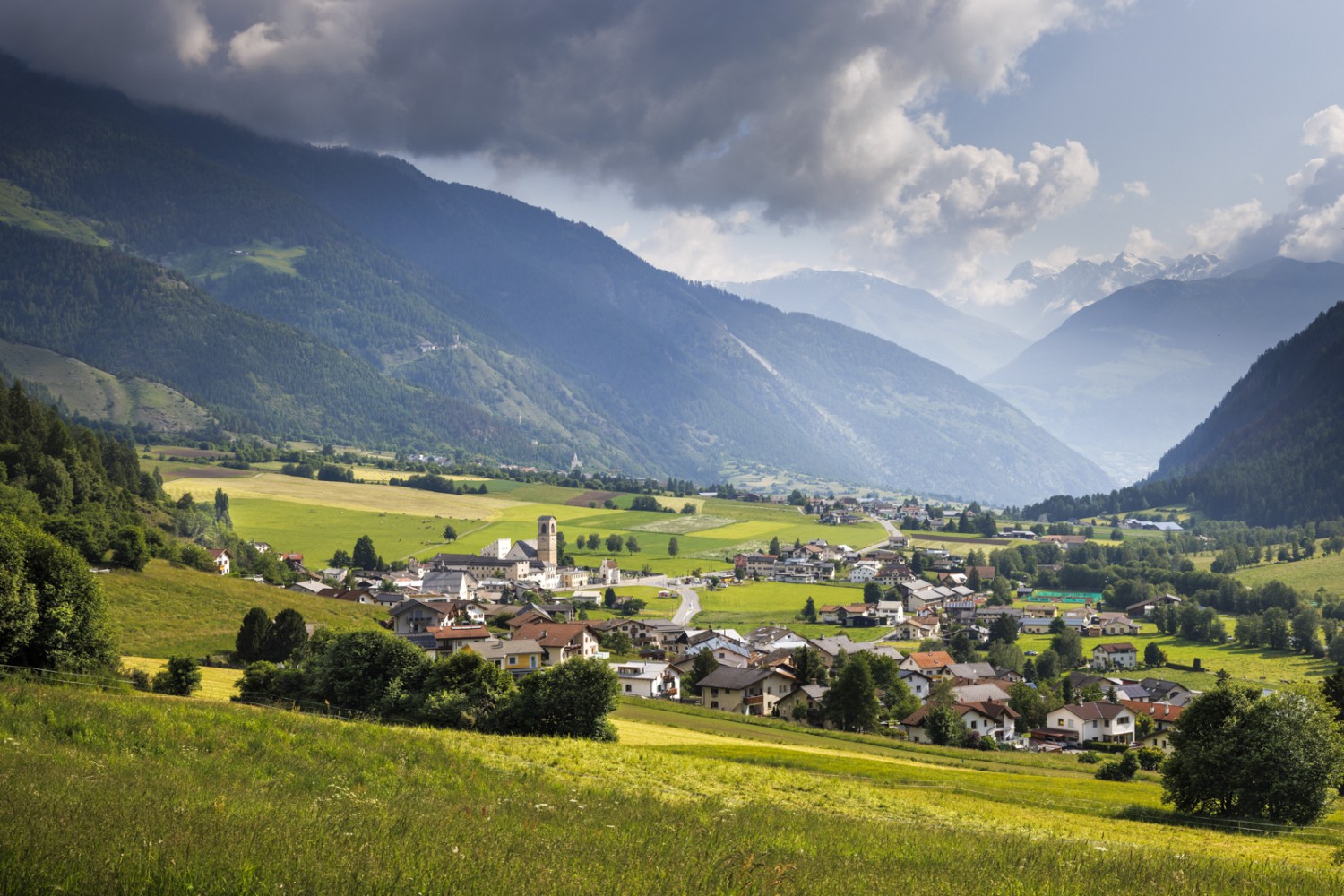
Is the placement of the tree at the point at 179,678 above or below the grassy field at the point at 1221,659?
above

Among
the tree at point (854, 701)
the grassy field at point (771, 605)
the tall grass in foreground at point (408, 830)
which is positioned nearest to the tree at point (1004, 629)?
the grassy field at point (771, 605)

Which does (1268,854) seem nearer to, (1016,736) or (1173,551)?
(1016,736)

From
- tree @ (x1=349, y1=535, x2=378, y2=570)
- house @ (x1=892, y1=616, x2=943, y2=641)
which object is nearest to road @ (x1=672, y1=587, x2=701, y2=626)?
house @ (x1=892, y1=616, x2=943, y2=641)

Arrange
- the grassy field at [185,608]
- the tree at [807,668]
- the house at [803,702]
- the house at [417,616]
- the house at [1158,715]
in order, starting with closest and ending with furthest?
the grassy field at [185,608]
the house at [803,702]
the house at [1158,715]
the tree at [807,668]
the house at [417,616]

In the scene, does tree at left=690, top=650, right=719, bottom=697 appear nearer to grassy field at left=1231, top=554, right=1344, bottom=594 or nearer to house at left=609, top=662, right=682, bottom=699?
house at left=609, top=662, right=682, bottom=699

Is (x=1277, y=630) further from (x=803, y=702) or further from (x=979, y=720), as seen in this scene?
(x=803, y=702)

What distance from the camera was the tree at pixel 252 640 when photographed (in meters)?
54.4

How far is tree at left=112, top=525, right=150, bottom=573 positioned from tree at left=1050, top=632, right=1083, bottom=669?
79531 millimetres

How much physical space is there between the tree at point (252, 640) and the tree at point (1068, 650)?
73087 millimetres

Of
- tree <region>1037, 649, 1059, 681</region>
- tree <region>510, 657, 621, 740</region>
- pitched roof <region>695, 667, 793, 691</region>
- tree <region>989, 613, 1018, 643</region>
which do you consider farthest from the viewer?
tree <region>989, 613, 1018, 643</region>

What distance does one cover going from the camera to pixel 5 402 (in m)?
83.1

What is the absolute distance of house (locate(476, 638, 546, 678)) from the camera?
66.2 meters

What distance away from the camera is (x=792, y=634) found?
9950cm

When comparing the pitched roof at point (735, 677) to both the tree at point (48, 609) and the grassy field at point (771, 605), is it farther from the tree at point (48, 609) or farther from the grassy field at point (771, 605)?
the tree at point (48, 609)
